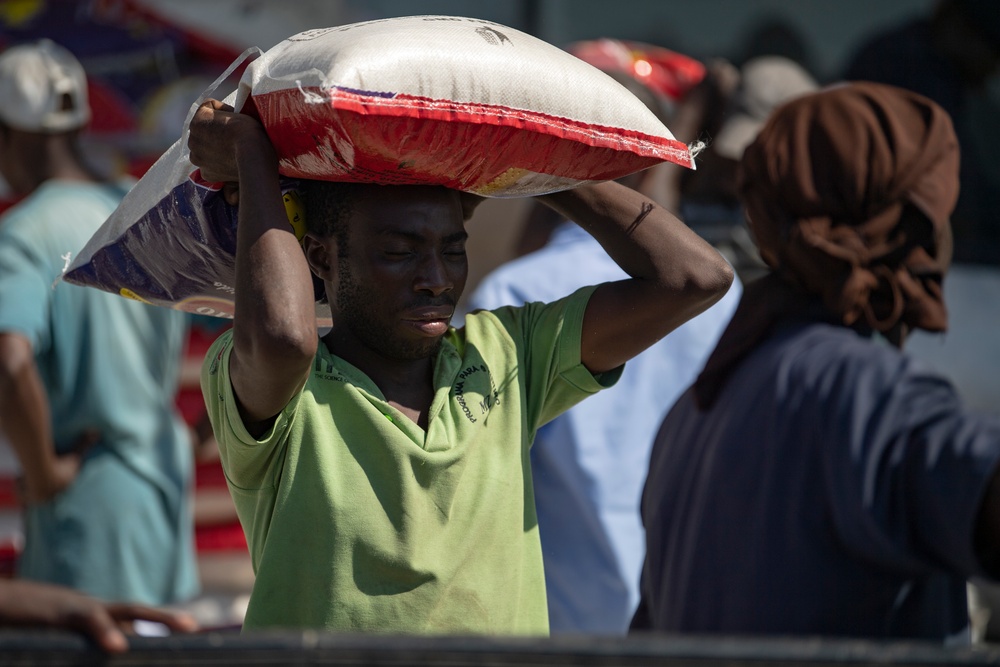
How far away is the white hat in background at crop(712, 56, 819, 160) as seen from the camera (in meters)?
4.28

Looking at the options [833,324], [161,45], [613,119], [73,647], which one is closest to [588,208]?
[613,119]

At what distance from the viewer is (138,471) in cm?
388

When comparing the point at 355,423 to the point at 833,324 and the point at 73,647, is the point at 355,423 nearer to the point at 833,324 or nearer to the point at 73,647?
the point at 73,647

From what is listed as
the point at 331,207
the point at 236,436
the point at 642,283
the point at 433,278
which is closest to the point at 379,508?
the point at 236,436

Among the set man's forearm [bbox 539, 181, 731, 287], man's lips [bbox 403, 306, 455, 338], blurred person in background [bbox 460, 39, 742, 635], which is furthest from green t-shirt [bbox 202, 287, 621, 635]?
blurred person in background [bbox 460, 39, 742, 635]

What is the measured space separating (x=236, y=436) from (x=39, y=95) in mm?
2661

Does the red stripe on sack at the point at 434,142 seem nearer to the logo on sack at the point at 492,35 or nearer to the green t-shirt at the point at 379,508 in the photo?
the logo on sack at the point at 492,35

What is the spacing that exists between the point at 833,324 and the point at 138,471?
249 centimetres

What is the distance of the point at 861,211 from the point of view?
6.89 ft

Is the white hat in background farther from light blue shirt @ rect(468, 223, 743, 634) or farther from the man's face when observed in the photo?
the man's face

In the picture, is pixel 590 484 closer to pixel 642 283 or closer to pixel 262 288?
pixel 642 283

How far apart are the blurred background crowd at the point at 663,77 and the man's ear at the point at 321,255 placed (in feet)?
5.28

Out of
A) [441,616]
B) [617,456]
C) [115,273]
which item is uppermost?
[115,273]

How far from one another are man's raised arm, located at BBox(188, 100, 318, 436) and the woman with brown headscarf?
0.81 meters
